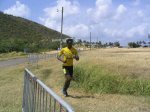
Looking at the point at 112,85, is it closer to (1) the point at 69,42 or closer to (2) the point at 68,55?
(2) the point at 68,55

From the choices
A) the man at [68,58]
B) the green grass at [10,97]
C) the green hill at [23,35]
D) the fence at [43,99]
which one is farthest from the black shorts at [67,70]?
the green hill at [23,35]

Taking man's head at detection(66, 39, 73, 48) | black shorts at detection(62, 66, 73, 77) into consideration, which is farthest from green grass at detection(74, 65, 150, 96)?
man's head at detection(66, 39, 73, 48)

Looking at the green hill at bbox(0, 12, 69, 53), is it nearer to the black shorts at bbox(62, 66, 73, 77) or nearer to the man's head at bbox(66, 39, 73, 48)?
the black shorts at bbox(62, 66, 73, 77)

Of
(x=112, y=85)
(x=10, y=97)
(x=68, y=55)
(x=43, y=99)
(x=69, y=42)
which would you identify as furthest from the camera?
(x=112, y=85)

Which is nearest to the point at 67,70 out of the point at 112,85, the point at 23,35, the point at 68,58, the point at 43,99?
the point at 68,58

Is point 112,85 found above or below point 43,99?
below

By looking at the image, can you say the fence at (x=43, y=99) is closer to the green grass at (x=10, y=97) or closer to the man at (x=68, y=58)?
the green grass at (x=10, y=97)

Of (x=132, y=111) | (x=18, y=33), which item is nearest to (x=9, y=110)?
(x=132, y=111)

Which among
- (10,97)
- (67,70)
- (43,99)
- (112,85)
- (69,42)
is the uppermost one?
(69,42)

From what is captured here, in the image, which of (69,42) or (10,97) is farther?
(10,97)

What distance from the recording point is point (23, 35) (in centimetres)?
10962

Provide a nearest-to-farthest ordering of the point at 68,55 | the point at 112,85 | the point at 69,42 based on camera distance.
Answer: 1. the point at 69,42
2. the point at 68,55
3. the point at 112,85

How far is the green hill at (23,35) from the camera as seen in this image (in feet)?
282

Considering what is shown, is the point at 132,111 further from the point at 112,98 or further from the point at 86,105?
the point at 112,98
